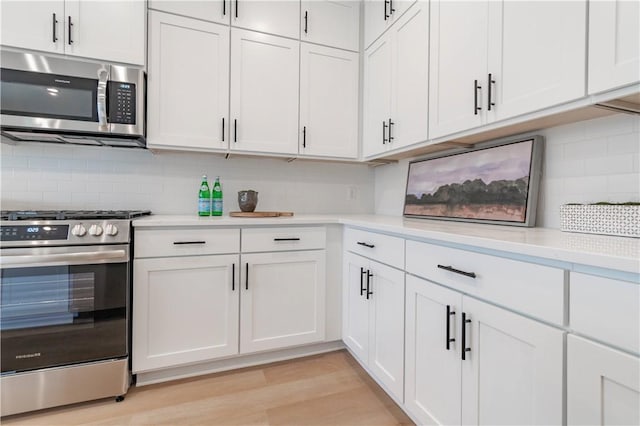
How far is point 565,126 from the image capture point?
54.4 inches

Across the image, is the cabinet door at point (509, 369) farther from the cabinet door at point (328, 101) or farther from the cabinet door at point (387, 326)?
Result: the cabinet door at point (328, 101)

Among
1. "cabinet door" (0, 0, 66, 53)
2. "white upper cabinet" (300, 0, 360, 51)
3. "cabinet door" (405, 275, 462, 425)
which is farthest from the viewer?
"white upper cabinet" (300, 0, 360, 51)

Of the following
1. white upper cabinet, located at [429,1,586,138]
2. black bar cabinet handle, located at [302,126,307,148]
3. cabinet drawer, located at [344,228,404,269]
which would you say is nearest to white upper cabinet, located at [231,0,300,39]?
black bar cabinet handle, located at [302,126,307,148]

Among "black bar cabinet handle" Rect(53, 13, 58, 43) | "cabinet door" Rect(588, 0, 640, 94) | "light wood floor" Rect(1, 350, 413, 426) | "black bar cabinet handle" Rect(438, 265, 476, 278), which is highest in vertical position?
"black bar cabinet handle" Rect(53, 13, 58, 43)

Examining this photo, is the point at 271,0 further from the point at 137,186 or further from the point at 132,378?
the point at 132,378

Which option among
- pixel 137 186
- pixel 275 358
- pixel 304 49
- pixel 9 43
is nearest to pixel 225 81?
pixel 304 49

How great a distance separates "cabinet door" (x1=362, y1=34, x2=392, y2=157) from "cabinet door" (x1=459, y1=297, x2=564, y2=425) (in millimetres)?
1408

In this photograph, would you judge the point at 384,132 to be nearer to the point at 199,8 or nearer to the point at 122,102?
Result: the point at 199,8

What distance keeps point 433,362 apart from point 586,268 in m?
0.72

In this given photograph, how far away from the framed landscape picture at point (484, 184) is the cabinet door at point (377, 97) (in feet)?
1.19

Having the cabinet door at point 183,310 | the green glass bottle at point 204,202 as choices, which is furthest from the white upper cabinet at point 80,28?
the cabinet door at point 183,310

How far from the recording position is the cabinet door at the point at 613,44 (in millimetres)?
927

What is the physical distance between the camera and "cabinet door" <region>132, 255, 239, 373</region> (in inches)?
67.1

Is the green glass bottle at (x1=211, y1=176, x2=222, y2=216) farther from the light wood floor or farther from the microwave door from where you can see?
the light wood floor
